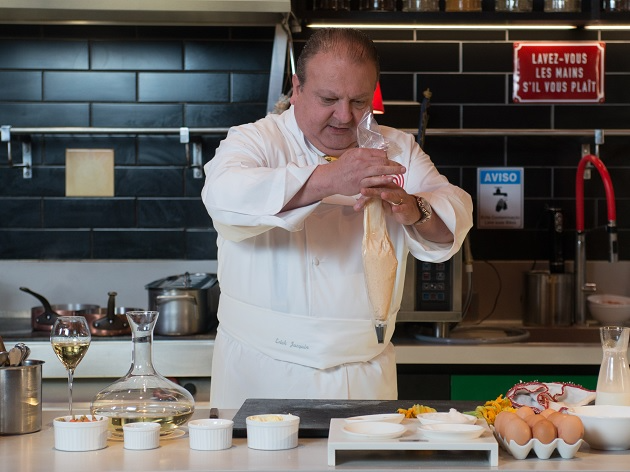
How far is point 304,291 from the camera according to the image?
7.61 feet

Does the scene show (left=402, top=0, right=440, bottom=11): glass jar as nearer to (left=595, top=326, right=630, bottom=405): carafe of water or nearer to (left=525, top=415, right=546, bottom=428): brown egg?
(left=595, top=326, right=630, bottom=405): carafe of water

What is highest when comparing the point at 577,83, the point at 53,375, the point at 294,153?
the point at 577,83

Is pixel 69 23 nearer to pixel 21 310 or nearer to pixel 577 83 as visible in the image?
pixel 21 310

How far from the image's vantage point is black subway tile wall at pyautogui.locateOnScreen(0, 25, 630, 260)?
151 inches

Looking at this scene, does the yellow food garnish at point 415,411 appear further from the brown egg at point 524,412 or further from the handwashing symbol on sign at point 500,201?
the handwashing symbol on sign at point 500,201

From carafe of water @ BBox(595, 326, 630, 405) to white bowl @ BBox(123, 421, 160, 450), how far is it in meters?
0.81

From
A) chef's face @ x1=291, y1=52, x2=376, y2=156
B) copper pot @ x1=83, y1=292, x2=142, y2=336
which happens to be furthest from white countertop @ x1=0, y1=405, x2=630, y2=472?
copper pot @ x1=83, y1=292, x2=142, y2=336

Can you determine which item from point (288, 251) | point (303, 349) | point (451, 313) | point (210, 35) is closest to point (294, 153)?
point (288, 251)

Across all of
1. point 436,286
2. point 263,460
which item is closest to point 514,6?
point 436,286

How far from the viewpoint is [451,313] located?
10.9 feet

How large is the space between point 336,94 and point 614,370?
85cm

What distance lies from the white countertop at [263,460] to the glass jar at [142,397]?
50 millimetres

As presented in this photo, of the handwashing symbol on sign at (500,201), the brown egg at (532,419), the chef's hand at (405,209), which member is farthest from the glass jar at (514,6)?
the brown egg at (532,419)

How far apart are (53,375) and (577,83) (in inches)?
89.1
